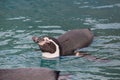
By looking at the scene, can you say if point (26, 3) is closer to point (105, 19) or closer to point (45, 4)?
point (45, 4)

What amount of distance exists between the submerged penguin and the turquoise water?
0.20m

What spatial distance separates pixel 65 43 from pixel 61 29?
1.63 metres

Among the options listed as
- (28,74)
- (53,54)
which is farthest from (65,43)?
(28,74)

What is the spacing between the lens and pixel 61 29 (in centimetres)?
1184

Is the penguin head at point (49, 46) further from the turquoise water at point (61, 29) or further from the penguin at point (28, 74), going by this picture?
the penguin at point (28, 74)

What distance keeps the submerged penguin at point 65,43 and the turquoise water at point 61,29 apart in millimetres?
197

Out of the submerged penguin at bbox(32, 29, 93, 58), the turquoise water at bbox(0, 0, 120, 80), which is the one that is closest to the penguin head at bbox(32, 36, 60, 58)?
the submerged penguin at bbox(32, 29, 93, 58)

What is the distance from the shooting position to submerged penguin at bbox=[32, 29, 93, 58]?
9.77 m

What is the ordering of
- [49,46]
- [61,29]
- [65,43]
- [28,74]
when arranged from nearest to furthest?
[28,74] → [49,46] → [65,43] → [61,29]

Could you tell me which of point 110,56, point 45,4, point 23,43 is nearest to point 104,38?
point 110,56

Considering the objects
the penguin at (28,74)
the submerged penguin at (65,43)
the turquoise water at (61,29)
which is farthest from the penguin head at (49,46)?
the penguin at (28,74)

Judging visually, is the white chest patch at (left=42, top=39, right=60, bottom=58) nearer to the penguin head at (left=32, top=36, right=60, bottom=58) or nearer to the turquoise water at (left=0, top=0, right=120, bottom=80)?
the penguin head at (left=32, top=36, right=60, bottom=58)

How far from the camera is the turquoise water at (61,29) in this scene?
8.84m

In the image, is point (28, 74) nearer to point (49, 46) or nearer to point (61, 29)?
point (49, 46)
